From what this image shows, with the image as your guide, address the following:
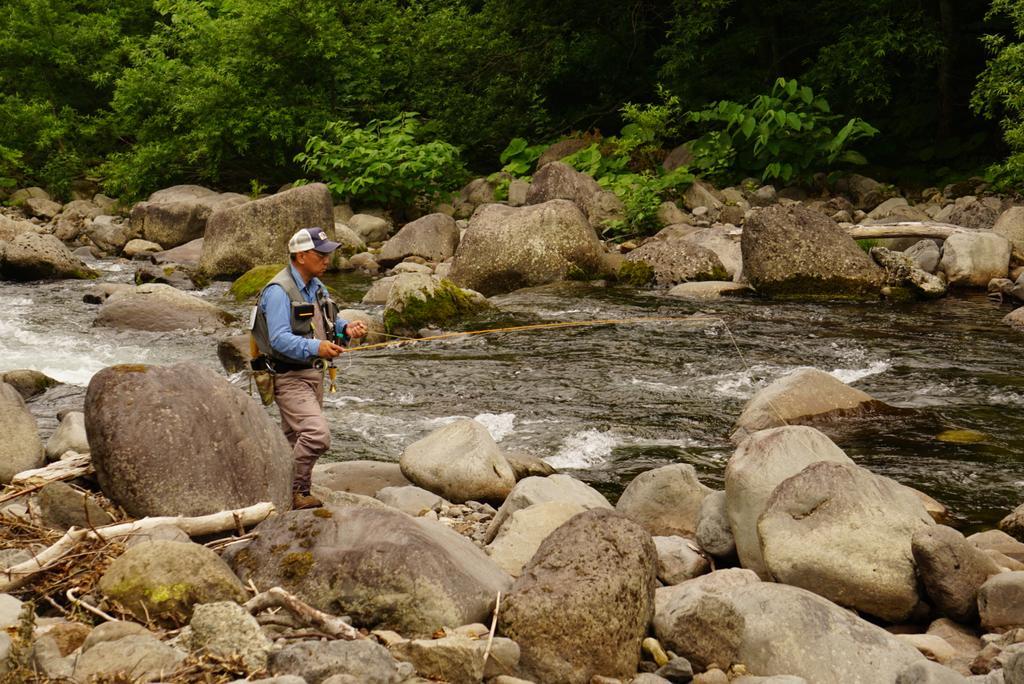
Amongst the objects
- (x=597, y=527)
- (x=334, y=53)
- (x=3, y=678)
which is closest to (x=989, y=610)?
(x=597, y=527)

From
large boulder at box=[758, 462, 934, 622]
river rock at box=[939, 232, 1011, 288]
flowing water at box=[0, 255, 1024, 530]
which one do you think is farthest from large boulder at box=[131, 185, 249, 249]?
large boulder at box=[758, 462, 934, 622]

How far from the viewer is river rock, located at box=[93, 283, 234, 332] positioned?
518 inches

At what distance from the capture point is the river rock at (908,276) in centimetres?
1446

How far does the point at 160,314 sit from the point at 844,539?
9784 millimetres

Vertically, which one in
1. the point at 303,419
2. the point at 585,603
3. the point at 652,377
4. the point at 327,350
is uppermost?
the point at 327,350

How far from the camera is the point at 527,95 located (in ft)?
85.8

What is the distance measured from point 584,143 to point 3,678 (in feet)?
70.4

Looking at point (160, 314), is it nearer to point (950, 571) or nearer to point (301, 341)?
point (301, 341)

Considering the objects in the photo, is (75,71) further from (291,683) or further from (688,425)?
(291,683)

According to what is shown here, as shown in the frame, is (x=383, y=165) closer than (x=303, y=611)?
No

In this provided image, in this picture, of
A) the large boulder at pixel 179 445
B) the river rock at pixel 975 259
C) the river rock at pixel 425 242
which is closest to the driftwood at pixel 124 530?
the large boulder at pixel 179 445

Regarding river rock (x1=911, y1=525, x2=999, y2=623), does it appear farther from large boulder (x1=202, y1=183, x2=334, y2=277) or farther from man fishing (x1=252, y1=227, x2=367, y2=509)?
large boulder (x1=202, y1=183, x2=334, y2=277)

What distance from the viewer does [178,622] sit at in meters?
4.43

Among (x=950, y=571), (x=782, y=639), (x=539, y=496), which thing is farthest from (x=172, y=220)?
(x=782, y=639)
